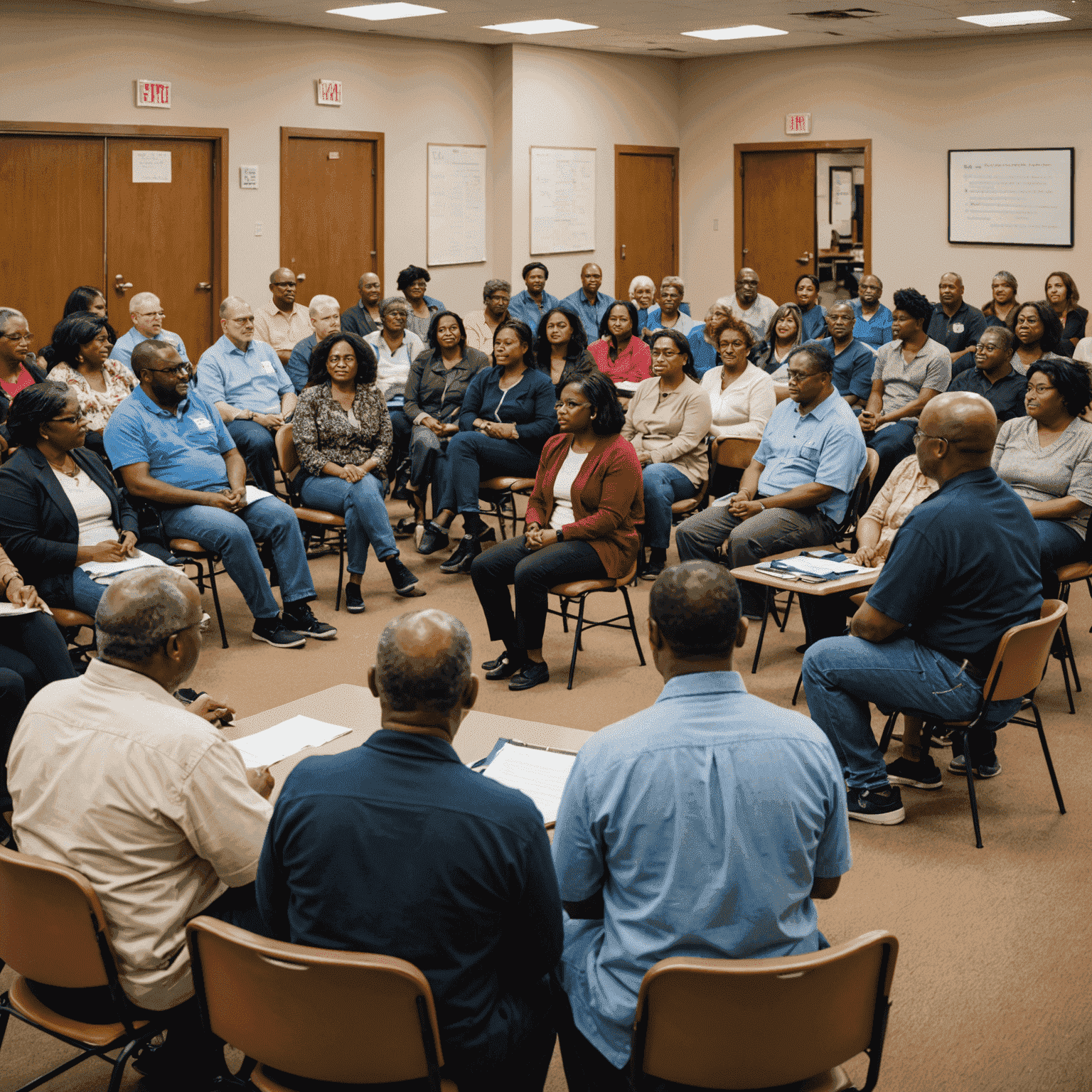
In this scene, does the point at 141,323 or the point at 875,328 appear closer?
the point at 141,323

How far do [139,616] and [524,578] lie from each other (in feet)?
8.97

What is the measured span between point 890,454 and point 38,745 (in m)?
6.23

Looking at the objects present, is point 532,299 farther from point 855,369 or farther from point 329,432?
point 329,432

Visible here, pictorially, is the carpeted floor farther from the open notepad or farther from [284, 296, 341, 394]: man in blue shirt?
[284, 296, 341, 394]: man in blue shirt

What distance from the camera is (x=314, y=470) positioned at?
240 inches

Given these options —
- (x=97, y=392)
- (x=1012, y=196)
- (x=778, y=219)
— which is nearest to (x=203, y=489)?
(x=97, y=392)

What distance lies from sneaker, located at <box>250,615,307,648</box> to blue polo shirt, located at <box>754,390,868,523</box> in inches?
86.0

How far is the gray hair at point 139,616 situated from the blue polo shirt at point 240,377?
507 centimetres

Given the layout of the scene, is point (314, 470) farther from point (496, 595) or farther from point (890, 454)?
point (890, 454)

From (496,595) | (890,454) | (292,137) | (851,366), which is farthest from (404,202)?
(496,595)

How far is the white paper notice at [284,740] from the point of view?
2.65 meters

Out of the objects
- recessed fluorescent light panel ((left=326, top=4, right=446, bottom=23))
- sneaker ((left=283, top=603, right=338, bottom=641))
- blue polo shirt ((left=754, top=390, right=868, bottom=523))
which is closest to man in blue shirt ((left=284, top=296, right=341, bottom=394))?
recessed fluorescent light panel ((left=326, top=4, right=446, bottom=23))

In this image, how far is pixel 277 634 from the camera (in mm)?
5527

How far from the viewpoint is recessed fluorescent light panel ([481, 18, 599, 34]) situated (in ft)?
32.4
